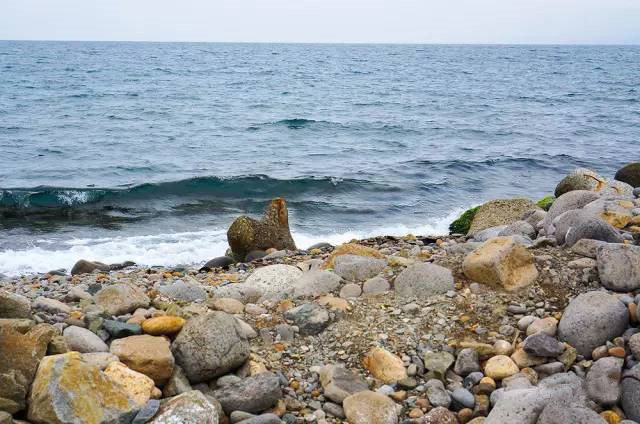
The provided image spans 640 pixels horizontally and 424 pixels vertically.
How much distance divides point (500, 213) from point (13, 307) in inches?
312

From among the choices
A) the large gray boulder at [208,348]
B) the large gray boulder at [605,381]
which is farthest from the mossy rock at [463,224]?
the large gray boulder at [208,348]

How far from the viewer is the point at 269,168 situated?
63.0 ft

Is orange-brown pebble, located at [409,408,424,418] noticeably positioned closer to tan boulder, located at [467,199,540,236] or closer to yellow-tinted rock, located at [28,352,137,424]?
yellow-tinted rock, located at [28,352,137,424]

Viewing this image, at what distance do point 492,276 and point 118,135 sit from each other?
2187cm

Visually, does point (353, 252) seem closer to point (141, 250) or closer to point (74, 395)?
point (74, 395)

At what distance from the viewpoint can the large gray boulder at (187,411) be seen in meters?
3.52

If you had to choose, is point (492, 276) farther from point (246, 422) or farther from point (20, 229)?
point (20, 229)

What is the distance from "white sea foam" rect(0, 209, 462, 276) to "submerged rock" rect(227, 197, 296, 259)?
119 centimetres

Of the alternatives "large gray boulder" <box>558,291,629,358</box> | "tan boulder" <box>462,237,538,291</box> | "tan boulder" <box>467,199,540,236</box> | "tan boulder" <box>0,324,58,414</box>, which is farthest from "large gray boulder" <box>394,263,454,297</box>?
"tan boulder" <box>467,199,540,236</box>

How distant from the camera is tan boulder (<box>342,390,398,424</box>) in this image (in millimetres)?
3865

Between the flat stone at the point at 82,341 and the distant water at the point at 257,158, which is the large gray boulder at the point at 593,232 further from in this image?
the distant water at the point at 257,158

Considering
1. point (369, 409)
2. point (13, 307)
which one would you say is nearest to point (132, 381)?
point (13, 307)

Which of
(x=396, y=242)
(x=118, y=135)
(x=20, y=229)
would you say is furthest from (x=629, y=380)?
(x=118, y=135)

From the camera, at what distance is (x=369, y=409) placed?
391 centimetres
